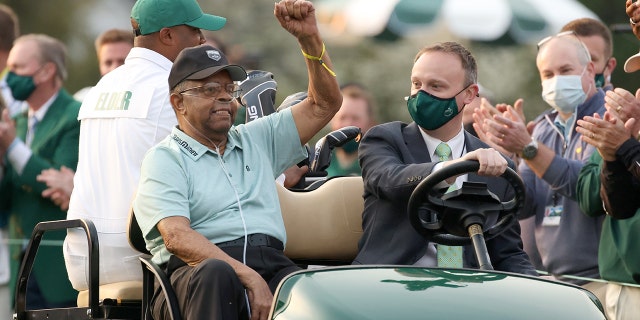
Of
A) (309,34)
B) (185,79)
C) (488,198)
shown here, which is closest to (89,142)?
(185,79)

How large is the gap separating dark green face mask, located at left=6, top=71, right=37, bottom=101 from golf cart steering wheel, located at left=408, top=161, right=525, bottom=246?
15.5 feet

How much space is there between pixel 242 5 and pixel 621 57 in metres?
3.79

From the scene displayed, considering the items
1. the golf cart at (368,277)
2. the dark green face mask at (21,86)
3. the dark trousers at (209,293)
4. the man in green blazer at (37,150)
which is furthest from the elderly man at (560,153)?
the dark green face mask at (21,86)

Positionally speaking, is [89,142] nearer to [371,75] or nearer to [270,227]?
[270,227]

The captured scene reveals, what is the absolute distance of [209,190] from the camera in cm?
575

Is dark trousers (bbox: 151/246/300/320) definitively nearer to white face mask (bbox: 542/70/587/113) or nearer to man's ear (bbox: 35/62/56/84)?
white face mask (bbox: 542/70/587/113)

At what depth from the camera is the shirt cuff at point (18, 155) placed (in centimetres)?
893

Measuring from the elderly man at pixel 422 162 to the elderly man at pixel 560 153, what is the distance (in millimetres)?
1629

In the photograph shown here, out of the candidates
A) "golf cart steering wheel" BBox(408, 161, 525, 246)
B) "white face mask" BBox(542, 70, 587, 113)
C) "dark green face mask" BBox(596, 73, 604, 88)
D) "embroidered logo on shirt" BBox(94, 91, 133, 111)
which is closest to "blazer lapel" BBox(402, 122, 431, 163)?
"golf cart steering wheel" BBox(408, 161, 525, 246)

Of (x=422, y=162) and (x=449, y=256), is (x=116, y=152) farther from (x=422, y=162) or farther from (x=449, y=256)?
(x=449, y=256)

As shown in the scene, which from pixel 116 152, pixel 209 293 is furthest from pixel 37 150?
pixel 209 293

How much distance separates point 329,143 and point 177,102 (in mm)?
895

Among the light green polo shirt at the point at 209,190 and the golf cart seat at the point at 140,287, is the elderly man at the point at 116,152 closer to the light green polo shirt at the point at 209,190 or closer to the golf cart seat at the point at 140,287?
the golf cart seat at the point at 140,287

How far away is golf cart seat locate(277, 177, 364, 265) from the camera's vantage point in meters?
6.31
